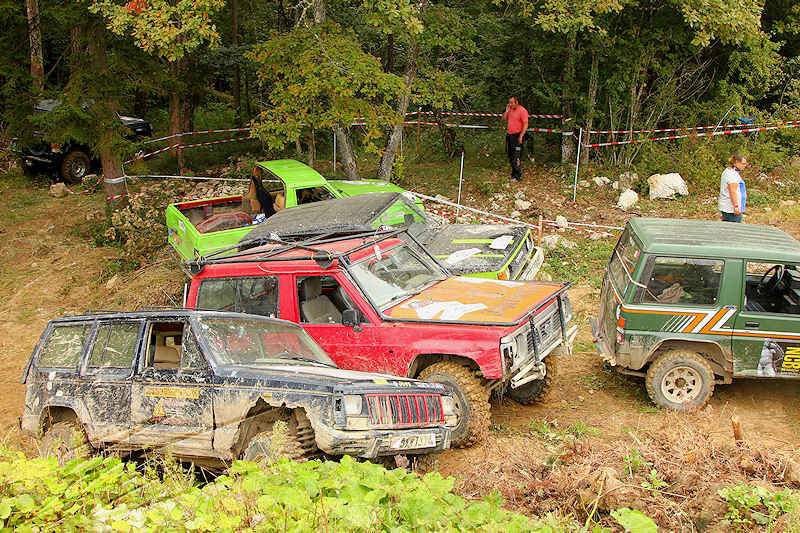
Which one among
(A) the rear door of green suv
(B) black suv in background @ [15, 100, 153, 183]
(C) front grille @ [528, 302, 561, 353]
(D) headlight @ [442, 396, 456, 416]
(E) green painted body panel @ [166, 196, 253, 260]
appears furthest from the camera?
(B) black suv in background @ [15, 100, 153, 183]

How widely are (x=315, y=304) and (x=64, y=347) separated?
2.40m

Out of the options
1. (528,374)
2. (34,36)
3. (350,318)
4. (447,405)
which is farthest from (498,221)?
(34,36)

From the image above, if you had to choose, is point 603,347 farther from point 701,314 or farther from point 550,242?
point 550,242

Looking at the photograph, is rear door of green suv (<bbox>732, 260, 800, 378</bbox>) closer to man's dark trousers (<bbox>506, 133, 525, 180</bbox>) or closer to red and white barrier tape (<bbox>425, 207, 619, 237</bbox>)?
red and white barrier tape (<bbox>425, 207, 619, 237</bbox>)

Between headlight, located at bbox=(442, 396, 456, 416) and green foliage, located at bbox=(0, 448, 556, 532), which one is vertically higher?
green foliage, located at bbox=(0, 448, 556, 532)

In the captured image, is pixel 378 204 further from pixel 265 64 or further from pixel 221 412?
pixel 265 64

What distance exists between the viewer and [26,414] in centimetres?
632

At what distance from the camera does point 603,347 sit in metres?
7.52

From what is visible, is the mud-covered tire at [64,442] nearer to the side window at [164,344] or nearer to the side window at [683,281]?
the side window at [164,344]

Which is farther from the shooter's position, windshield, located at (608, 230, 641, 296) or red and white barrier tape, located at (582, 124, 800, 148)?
red and white barrier tape, located at (582, 124, 800, 148)

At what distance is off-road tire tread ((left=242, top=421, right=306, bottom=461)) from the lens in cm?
504

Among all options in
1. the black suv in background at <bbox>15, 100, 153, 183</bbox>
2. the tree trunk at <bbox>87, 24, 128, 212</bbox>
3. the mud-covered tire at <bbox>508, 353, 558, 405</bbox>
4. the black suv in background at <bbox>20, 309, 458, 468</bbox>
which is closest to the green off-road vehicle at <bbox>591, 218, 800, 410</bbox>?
the mud-covered tire at <bbox>508, 353, 558, 405</bbox>

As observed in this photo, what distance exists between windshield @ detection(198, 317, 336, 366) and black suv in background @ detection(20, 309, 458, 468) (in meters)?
0.01

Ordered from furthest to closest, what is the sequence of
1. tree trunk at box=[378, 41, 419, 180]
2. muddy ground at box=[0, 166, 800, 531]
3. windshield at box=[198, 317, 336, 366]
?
1. tree trunk at box=[378, 41, 419, 180]
2. windshield at box=[198, 317, 336, 366]
3. muddy ground at box=[0, 166, 800, 531]
